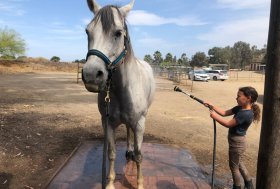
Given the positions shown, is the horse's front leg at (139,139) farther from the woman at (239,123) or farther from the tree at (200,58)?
the tree at (200,58)

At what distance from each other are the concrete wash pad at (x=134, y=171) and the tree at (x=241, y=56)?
10241cm

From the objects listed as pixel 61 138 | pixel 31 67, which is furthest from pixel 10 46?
pixel 61 138

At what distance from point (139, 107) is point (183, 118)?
6.07m

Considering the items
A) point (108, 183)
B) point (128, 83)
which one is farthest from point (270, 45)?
point (108, 183)

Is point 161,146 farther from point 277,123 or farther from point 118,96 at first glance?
point 277,123

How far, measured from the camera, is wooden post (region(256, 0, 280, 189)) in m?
2.38

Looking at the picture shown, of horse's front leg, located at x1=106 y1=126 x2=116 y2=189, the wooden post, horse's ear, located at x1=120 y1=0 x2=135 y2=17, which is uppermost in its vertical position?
horse's ear, located at x1=120 y1=0 x2=135 y2=17

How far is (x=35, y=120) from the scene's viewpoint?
773 centimetres

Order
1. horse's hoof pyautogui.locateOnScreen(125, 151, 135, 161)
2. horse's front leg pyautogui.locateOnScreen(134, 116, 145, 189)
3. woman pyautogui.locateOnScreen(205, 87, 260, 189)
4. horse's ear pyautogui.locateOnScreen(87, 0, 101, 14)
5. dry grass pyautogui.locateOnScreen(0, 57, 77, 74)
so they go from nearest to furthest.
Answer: horse's ear pyautogui.locateOnScreen(87, 0, 101, 14), woman pyautogui.locateOnScreen(205, 87, 260, 189), horse's front leg pyautogui.locateOnScreen(134, 116, 145, 189), horse's hoof pyautogui.locateOnScreen(125, 151, 135, 161), dry grass pyautogui.locateOnScreen(0, 57, 77, 74)

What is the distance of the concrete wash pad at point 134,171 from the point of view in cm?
427

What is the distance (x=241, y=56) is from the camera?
105250 millimetres

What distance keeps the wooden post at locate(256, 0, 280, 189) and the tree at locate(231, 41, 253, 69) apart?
104879 millimetres

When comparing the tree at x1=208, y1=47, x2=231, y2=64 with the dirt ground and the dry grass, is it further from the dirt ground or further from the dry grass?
the dirt ground

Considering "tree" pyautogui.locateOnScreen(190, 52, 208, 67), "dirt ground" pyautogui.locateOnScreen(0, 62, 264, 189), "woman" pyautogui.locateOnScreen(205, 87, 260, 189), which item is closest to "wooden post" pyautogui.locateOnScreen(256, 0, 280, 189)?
"woman" pyautogui.locateOnScreen(205, 87, 260, 189)
